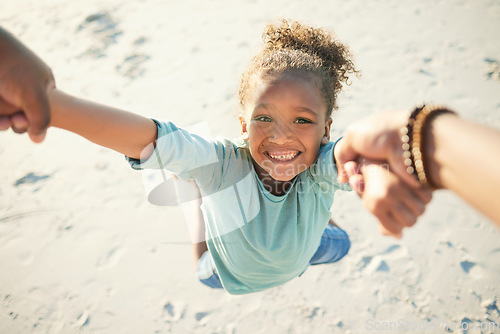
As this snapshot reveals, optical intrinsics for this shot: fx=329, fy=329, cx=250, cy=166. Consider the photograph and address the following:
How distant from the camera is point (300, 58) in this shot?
4.39 ft

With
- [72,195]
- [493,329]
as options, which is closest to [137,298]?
[72,195]

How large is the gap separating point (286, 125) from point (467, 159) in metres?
0.78

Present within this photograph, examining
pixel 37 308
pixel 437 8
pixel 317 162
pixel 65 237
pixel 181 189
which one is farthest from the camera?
pixel 437 8

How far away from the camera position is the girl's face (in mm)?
1255

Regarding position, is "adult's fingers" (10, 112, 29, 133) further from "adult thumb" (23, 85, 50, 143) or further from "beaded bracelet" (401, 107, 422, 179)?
"beaded bracelet" (401, 107, 422, 179)

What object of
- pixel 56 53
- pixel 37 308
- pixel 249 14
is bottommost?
pixel 37 308

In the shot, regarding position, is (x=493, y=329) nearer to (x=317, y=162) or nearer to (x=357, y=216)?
(x=357, y=216)

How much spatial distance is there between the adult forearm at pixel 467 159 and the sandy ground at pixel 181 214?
172 centimetres

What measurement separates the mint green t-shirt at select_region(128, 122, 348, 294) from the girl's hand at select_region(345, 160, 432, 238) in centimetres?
39

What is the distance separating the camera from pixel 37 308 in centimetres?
221

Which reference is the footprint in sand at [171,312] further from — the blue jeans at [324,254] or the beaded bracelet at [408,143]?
the beaded bracelet at [408,143]

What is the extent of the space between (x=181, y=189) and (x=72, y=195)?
58.4 inches

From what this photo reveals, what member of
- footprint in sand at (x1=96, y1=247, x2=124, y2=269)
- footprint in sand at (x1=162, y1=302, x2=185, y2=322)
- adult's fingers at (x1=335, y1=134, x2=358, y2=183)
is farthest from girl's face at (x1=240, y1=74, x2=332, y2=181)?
footprint in sand at (x1=96, y1=247, x2=124, y2=269)

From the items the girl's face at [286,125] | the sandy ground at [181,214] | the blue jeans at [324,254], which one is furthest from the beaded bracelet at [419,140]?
the sandy ground at [181,214]
